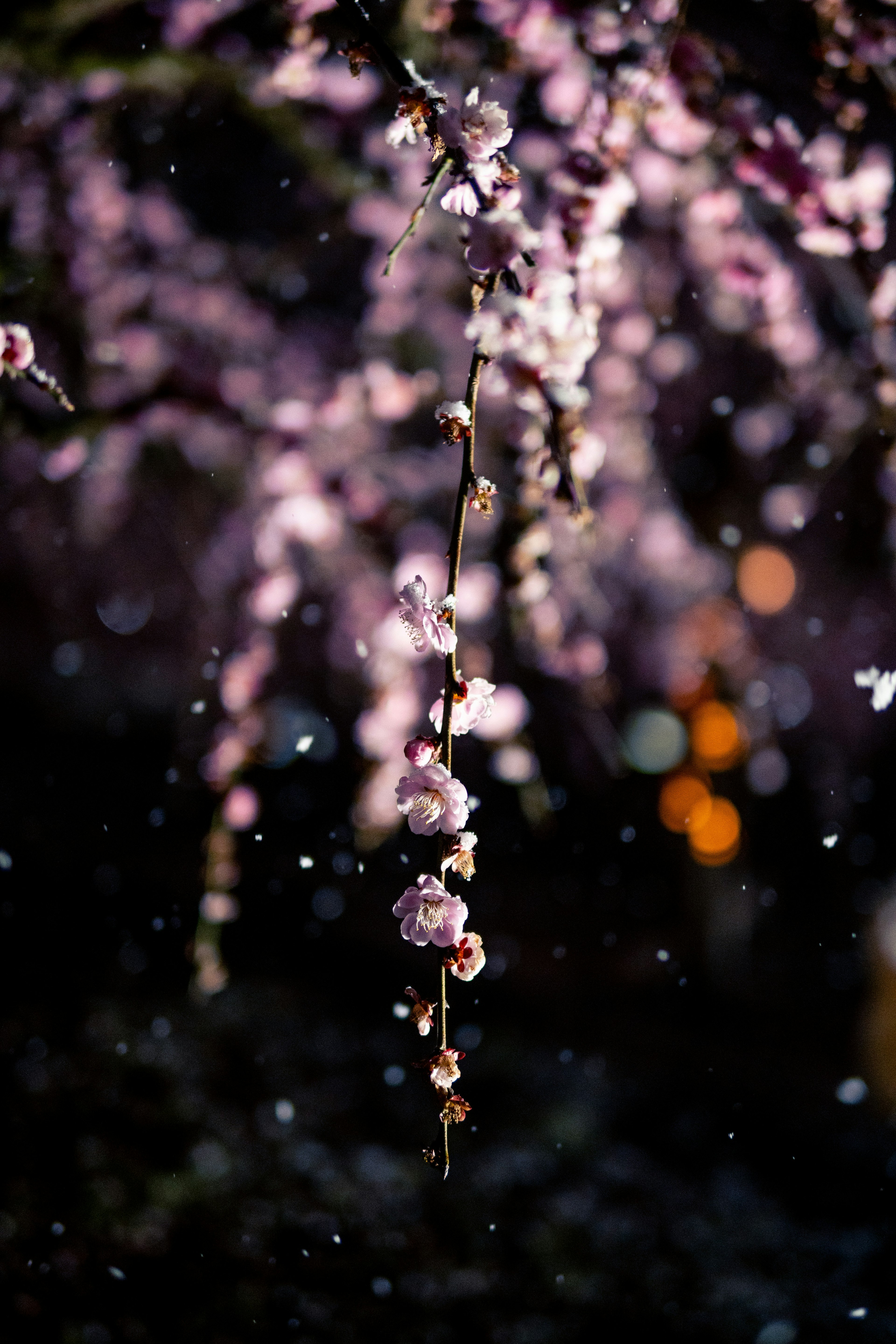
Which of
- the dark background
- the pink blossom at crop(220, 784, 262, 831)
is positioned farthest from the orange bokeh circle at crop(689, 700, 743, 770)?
the pink blossom at crop(220, 784, 262, 831)

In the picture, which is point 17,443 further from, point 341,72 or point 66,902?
point 66,902

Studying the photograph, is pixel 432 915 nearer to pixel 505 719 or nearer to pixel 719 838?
pixel 505 719

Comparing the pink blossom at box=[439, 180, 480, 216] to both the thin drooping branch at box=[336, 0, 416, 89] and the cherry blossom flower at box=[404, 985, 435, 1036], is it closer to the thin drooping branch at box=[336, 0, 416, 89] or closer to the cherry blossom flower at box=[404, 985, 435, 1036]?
the thin drooping branch at box=[336, 0, 416, 89]

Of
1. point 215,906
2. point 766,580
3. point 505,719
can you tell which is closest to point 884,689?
point 505,719

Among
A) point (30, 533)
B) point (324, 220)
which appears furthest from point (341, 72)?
point (30, 533)

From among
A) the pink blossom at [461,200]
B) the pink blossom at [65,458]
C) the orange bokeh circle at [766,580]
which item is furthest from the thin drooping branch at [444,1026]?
the orange bokeh circle at [766,580]

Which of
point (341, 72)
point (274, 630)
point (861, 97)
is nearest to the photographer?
point (861, 97)
